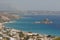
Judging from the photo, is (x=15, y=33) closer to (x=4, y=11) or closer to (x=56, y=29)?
(x=4, y=11)

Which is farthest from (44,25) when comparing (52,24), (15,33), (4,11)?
(4,11)

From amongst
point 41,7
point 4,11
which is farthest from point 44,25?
point 4,11

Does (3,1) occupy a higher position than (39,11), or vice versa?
(3,1)

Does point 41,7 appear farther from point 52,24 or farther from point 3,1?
point 3,1

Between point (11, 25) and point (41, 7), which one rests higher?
point (41, 7)

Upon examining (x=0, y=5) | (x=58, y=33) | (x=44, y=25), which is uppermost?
(x=0, y=5)

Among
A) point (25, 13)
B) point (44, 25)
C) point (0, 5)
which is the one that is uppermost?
point (0, 5)
